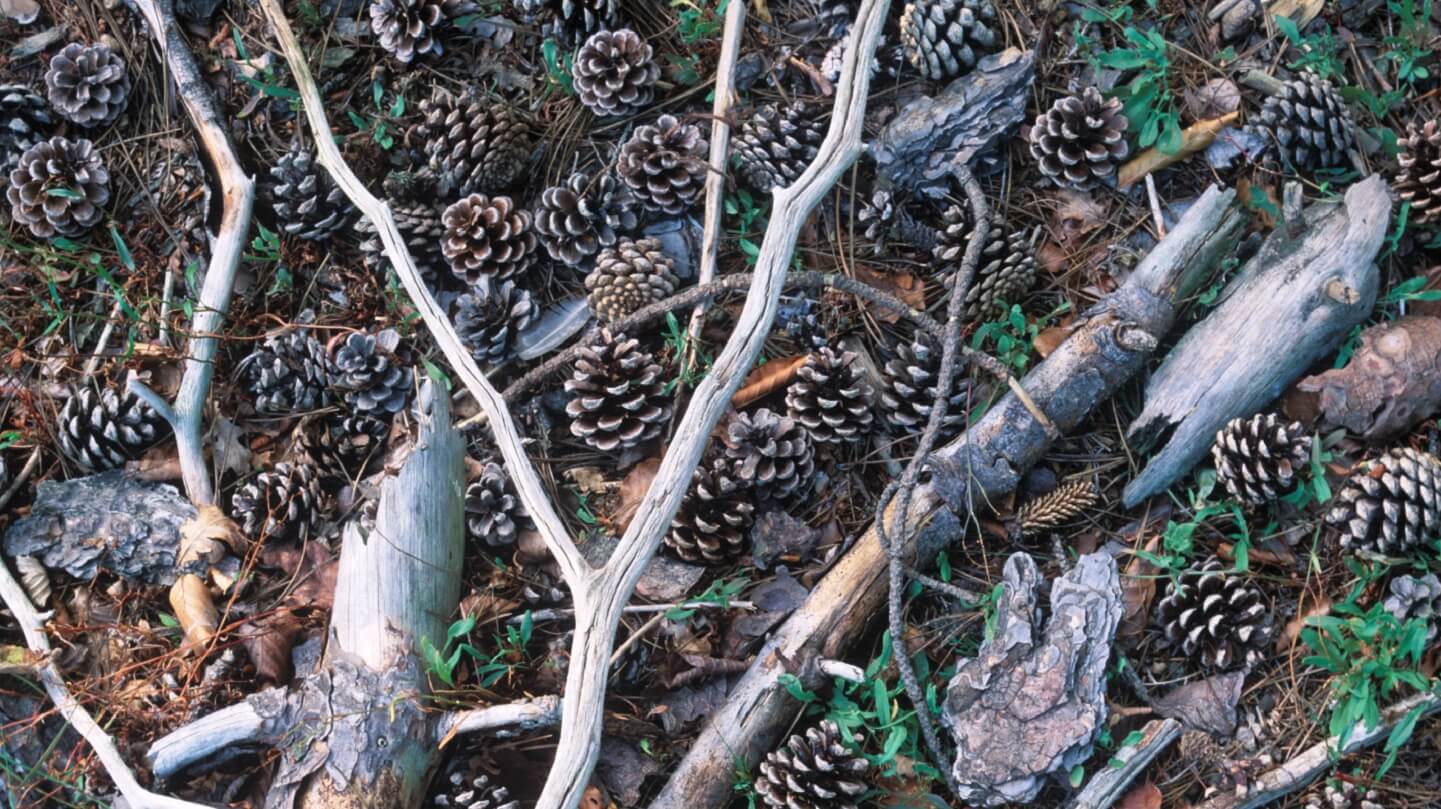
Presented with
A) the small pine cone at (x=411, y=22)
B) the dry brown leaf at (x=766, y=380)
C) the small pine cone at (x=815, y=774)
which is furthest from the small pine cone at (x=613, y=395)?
the small pine cone at (x=411, y=22)

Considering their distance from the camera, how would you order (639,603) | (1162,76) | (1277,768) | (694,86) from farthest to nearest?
(694,86), (1162,76), (639,603), (1277,768)

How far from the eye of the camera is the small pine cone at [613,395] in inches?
104

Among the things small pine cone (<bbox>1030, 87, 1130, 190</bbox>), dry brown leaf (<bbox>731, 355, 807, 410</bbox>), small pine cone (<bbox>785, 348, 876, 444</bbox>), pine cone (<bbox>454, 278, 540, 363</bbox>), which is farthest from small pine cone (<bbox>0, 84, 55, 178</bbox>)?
small pine cone (<bbox>1030, 87, 1130, 190</bbox>)

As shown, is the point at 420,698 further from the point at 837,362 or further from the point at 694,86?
the point at 694,86

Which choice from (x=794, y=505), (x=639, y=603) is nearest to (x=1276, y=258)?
(x=794, y=505)

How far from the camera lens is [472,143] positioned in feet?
9.31

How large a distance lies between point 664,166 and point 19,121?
1.92 metres

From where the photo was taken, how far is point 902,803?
93.4 inches

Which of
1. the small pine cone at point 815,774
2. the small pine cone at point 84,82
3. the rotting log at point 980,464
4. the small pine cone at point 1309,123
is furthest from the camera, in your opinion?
the small pine cone at point 84,82

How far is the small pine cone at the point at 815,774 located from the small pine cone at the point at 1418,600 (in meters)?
1.27

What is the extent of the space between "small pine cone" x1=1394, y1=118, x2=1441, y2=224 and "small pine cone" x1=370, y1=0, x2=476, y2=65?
2.56 metres

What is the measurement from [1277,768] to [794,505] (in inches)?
48.9

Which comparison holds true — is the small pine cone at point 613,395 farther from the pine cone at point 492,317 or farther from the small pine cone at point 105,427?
the small pine cone at point 105,427

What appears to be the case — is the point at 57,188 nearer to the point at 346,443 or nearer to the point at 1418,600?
the point at 346,443
